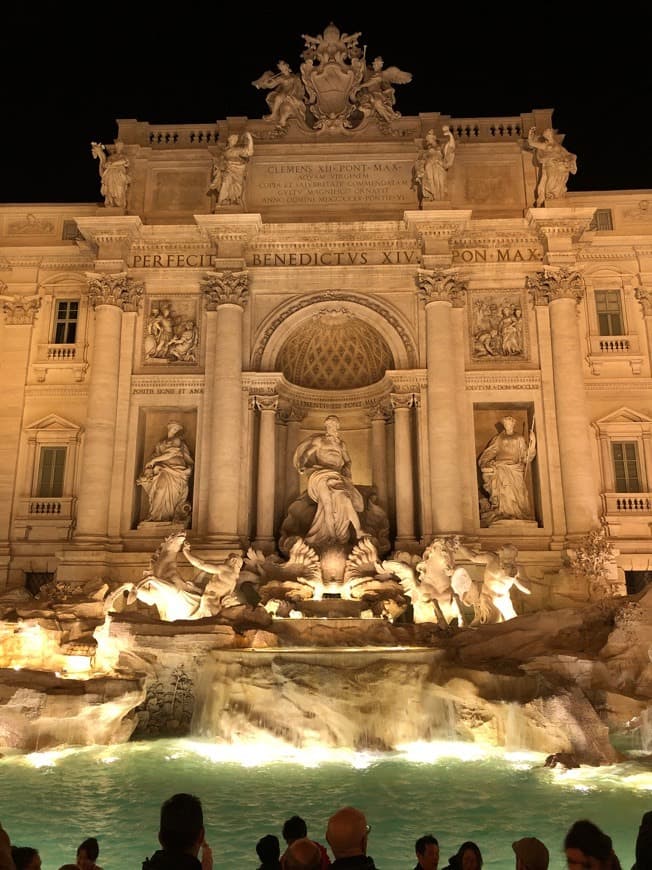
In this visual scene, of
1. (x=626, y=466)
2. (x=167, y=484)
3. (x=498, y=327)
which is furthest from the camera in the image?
(x=498, y=327)

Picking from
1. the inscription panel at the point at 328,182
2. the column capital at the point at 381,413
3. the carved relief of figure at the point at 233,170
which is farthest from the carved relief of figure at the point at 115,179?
the column capital at the point at 381,413

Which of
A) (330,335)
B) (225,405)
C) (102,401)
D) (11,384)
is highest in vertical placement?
(330,335)

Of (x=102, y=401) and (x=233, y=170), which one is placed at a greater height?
(x=233, y=170)

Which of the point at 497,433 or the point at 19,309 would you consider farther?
the point at 19,309

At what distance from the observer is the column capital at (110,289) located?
22.2 metres

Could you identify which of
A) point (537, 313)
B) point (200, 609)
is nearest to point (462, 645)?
point (200, 609)

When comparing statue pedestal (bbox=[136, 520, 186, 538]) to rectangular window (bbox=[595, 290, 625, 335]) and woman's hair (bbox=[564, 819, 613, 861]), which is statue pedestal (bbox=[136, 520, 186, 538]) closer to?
rectangular window (bbox=[595, 290, 625, 335])

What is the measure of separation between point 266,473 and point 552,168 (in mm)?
12274

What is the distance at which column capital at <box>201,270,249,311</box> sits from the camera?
2192cm

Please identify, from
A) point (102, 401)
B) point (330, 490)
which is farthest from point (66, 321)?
point (330, 490)

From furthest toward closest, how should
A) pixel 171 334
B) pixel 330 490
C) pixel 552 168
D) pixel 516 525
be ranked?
pixel 171 334, pixel 552 168, pixel 516 525, pixel 330 490

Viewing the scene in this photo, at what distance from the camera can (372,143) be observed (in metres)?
23.3

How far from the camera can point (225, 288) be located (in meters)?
22.0

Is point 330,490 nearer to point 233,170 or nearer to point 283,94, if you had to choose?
point 233,170
